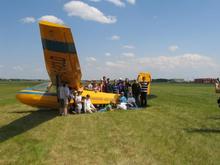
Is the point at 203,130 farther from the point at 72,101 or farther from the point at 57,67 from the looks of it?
the point at 72,101

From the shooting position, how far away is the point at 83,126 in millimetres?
9742

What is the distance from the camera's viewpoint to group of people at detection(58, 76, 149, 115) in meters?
12.6

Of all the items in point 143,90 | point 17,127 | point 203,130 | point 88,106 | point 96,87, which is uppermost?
point 96,87

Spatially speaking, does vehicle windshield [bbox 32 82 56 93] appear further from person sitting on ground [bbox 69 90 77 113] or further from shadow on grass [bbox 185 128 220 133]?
shadow on grass [bbox 185 128 220 133]

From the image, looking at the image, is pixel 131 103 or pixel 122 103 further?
pixel 131 103

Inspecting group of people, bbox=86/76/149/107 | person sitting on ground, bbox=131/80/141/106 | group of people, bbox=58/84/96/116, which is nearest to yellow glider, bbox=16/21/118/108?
group of people, bbox=58/84/96/116

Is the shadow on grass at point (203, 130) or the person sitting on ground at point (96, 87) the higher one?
the person sitting on ground at point (96, 87)

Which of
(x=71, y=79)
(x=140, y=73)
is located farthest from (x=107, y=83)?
(x=71, y=79)

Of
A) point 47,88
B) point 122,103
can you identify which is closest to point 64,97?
point 47,88

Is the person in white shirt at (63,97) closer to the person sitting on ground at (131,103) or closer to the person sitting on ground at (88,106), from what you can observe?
the person sitting on ground at (88,106)

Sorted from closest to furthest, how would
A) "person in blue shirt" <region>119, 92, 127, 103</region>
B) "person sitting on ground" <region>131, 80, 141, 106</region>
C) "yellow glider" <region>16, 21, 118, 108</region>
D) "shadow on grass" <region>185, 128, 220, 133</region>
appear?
"yellow glider" <region>16, 21, 118, 108</region> < "shadow on grass" <region>185, 128, 220, 133</region> < "person in blue shirt" <region>119, 92, 127, 103</region> < "person sitting on ground" <region>131, 80, 141, 106</region>

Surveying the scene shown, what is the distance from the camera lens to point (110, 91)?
16.4 m

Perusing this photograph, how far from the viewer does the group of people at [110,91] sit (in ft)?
41.4

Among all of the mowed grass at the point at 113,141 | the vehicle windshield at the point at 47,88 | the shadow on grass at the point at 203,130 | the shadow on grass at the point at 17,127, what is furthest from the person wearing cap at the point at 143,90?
the shadow on grass at the point at 203,130
